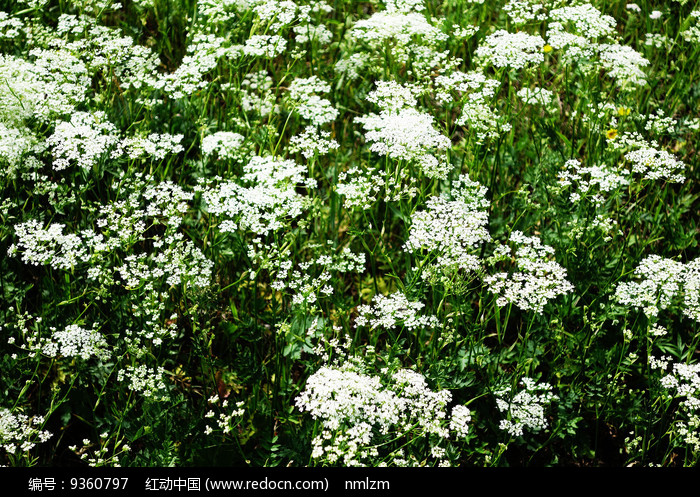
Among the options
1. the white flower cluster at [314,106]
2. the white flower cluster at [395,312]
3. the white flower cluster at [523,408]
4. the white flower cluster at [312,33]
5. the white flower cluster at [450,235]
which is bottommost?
the white flower cluster at [523,408]

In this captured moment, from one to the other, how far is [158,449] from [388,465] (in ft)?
4.35

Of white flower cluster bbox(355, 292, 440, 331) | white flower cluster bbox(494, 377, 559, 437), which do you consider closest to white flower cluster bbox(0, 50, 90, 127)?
white flower cluster bbox(355, 292, 440, 331)

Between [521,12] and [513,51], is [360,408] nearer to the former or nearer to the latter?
[513,51]

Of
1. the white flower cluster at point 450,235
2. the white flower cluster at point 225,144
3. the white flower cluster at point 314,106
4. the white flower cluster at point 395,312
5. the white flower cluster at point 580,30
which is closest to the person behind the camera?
the white flower cluster at point 395,312

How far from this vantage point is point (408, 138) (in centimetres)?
444

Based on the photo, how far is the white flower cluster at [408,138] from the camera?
4426mm

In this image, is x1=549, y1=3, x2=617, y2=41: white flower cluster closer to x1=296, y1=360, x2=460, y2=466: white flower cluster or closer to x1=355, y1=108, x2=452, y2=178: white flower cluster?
x1=355, y1=108, x2=452, y2=178: white flower cluster

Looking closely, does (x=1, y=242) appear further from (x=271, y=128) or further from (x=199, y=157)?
(x=271, y=128)

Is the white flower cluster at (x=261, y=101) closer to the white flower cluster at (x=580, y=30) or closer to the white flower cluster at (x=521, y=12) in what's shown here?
the white flower cluster at (x=521, y=12)

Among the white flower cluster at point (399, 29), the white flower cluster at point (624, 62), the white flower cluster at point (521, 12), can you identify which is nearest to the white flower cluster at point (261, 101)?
the white flower cluster at point (399, 29)

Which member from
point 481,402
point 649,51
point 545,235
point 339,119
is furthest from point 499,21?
point 481,402

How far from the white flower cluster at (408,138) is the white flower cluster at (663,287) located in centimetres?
142

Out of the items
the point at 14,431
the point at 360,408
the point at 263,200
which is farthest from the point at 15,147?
the point at 360,408

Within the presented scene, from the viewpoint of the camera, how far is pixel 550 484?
156 inches
